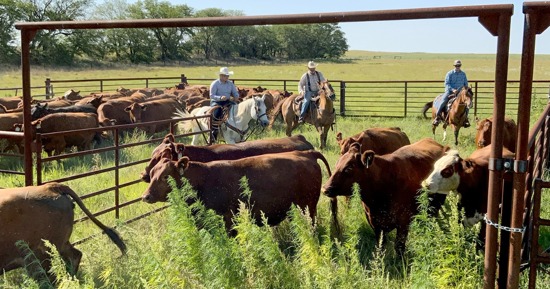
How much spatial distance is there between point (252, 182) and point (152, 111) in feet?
30.6

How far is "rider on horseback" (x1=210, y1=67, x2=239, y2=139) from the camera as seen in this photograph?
1085 cm

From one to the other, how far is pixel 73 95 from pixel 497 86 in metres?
16.9

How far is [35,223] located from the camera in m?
4.18

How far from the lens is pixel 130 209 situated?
21.4 feet

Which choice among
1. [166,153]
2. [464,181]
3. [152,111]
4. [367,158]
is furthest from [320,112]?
[464,181]

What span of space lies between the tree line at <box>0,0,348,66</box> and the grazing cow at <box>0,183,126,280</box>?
27027mm

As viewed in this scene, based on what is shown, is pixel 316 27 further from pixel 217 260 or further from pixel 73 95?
pixel 217 260

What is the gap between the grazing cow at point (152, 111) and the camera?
13656 mm

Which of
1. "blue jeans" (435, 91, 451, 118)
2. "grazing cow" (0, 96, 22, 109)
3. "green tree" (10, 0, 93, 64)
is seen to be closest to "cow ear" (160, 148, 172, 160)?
"blue jeans" (435, 91, 451, 118)

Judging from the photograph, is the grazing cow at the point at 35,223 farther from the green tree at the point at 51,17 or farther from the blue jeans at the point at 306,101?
the green tree at the point at 51,17

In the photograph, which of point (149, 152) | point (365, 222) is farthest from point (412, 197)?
point (149, 152)

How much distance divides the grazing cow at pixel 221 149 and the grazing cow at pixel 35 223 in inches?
59.6

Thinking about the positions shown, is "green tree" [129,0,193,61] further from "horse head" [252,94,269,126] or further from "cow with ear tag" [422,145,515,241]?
"cow with ear tag" [422,145,515,241]

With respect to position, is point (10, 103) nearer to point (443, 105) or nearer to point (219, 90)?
point (219, 90)
